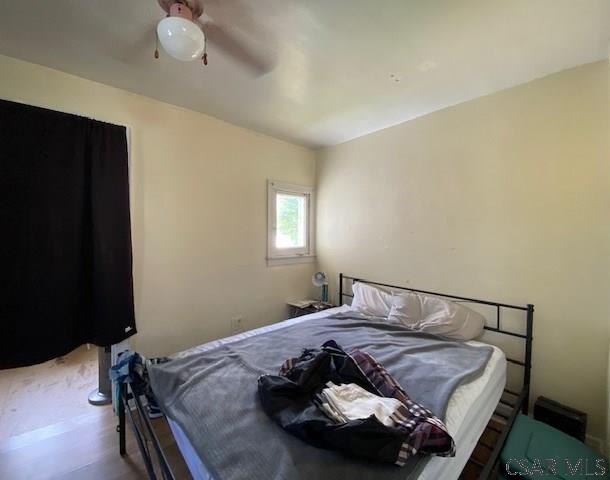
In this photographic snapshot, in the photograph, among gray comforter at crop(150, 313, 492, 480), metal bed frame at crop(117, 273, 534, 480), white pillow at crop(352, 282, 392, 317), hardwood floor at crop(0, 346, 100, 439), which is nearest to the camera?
gray comforter at crop(150, 313, 492, 480)

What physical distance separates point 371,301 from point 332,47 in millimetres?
2189

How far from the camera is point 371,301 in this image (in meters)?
2.70

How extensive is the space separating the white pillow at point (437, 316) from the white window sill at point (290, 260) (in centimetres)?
142

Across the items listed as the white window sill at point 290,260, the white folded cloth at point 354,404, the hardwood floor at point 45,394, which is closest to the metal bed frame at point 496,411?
the white folded cloth at point 354,404

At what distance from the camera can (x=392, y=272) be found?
286 centimetres

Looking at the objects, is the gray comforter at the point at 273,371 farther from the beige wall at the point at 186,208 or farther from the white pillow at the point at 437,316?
the beige wall at the point at 186,208

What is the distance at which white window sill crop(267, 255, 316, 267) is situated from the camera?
3193 mm

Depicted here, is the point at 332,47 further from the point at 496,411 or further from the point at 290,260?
the point at 496,411

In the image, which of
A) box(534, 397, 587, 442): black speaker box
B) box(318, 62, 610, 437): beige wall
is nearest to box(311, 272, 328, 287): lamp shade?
box(318, 62, 610, 437): beige wall

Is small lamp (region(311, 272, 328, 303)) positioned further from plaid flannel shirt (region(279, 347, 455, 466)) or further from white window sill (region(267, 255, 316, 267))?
plaid flannel shirt (region(279, 347, 455, 466))

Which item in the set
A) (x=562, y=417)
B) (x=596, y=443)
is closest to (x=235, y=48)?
(x=562, y=417)

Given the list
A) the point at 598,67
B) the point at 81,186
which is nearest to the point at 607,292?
the point at 598,67

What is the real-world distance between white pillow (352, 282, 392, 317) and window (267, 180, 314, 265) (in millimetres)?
971

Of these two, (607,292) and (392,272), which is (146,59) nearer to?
(392,272)
